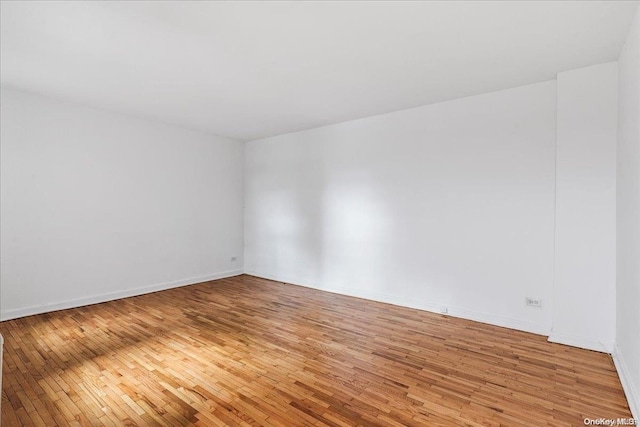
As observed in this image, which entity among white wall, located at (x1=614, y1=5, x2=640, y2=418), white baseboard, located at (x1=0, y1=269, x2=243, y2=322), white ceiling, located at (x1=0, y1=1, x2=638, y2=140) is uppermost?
white ceiling, located at (x1=0, y1=1, x2=638, y2=140)

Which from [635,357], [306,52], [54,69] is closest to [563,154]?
[635,357]

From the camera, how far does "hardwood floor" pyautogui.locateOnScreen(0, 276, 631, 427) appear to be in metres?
1.96

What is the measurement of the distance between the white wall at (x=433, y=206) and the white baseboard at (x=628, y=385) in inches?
26.4

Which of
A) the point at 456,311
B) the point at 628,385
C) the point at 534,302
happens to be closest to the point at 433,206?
the point at 456,311

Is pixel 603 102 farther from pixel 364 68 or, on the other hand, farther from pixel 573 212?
pixel 364 68

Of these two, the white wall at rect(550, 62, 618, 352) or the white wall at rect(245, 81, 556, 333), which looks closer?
the white wall at rect(550, 62, 618, 352)

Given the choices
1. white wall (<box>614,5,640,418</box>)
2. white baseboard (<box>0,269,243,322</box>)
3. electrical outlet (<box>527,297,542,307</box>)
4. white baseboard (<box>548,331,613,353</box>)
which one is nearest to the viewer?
white wall (<box>614,5,640,418</box>)

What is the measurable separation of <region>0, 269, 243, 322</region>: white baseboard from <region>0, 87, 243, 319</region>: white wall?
0.05ft

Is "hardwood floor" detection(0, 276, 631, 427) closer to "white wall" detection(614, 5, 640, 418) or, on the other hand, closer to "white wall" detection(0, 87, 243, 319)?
"white wall" detection(614, 5, 640, 418)

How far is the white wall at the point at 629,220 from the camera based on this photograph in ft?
6.72

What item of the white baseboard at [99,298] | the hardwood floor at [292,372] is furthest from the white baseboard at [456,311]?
the white baseboard at [99,298]

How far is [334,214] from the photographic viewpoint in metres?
4.94

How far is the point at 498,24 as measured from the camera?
2250 millimetres

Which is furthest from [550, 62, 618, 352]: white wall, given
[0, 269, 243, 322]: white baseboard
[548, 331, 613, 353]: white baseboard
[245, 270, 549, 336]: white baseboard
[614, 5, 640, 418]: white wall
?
[0, 269, 243, 322]: white baseboard
